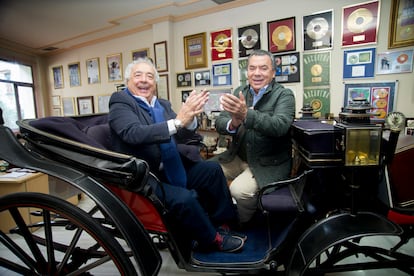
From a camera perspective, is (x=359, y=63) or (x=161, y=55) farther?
(x=161, y=55)

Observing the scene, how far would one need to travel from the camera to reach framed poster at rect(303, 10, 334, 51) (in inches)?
106

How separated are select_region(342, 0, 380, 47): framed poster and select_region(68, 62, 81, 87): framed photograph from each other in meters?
5.03

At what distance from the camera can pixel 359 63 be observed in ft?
8.50

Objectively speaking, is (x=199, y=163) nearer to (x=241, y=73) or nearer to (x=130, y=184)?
(x=130, y=184)

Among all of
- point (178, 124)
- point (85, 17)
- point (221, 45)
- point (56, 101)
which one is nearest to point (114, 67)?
point (85, 17)

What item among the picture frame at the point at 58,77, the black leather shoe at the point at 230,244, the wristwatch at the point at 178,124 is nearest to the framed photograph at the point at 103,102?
the picture frame at the point at 58,77

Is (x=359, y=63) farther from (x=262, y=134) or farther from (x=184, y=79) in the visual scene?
(x=184, y=79)

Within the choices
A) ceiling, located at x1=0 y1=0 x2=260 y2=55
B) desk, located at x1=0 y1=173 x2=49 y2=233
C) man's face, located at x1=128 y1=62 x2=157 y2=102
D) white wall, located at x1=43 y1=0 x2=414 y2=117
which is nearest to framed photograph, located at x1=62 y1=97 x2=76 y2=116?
white wall, located at x1=43 y1=0 x2=414 y2=117

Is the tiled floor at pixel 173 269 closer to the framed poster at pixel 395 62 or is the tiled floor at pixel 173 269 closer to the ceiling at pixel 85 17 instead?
the framed poster at pixel 395 62

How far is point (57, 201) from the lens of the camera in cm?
98

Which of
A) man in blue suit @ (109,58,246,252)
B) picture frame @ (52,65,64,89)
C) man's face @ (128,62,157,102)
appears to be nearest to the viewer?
man in blue suit @ (109,58,246,252)

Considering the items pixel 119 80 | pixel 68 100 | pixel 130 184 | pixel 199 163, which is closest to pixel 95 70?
pixel 119 80

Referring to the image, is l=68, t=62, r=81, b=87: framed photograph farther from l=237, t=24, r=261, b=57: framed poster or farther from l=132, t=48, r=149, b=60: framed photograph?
l=237, t=24, r=261, b=57: framed poster

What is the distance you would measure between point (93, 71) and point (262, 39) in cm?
358
